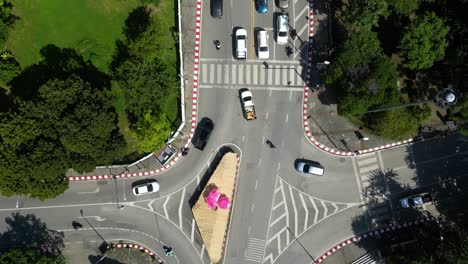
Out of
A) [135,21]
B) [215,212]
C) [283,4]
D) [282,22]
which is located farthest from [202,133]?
[283,4]

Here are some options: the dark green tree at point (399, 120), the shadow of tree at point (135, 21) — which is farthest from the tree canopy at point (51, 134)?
the dark green tree at point (399, 120)

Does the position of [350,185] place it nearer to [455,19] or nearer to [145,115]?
[455,19]

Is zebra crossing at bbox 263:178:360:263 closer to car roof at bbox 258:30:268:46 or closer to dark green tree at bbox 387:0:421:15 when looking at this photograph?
car roof at bbox 258:30:268:46

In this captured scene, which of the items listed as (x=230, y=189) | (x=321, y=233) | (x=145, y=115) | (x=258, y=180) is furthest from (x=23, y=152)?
(x=321, y=233)

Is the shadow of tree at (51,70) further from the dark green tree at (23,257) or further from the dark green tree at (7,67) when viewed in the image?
the dark green tree at (23,257)

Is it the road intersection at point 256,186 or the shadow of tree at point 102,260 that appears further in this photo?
the shadow of tree at point 102,260

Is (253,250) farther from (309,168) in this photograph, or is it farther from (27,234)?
(27,234)

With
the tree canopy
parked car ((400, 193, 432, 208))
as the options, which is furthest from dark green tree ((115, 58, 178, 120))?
parked car ((400, 193, 432, 208))
